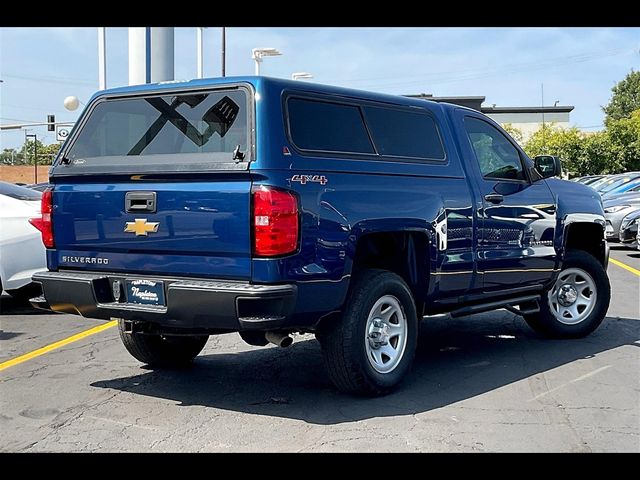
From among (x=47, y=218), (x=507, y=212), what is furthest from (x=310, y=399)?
(x=507, y=212)

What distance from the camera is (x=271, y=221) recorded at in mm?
4582

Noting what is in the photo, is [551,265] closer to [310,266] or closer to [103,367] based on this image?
[310,266]

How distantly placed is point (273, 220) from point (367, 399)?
1.63 metres

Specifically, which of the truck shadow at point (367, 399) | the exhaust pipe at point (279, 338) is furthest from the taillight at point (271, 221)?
the truck shadow at point (367, 399)

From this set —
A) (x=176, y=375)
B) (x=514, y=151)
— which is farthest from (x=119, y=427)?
(x=514, y=151)

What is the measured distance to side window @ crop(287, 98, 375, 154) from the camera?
5023 mm

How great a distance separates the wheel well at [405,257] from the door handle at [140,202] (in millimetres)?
1594

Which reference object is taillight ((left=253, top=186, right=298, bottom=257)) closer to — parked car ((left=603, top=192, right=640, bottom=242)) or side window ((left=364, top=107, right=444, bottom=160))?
side window ((left=364, top=107, right=444, bottom=160))

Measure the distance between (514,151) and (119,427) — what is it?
438cm

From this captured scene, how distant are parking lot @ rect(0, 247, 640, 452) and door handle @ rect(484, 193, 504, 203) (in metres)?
1.43

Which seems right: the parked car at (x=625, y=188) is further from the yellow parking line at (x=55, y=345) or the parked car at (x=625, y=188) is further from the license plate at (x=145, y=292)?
the license plate at (x=145, y=292)

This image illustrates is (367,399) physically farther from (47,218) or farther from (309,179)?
(47,218)

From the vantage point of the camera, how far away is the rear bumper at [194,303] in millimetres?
4594

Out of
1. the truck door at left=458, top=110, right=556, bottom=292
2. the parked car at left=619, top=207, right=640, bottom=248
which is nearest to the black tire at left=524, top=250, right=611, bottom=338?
the truck door at left=458, top=110, right=556, bottom=292
